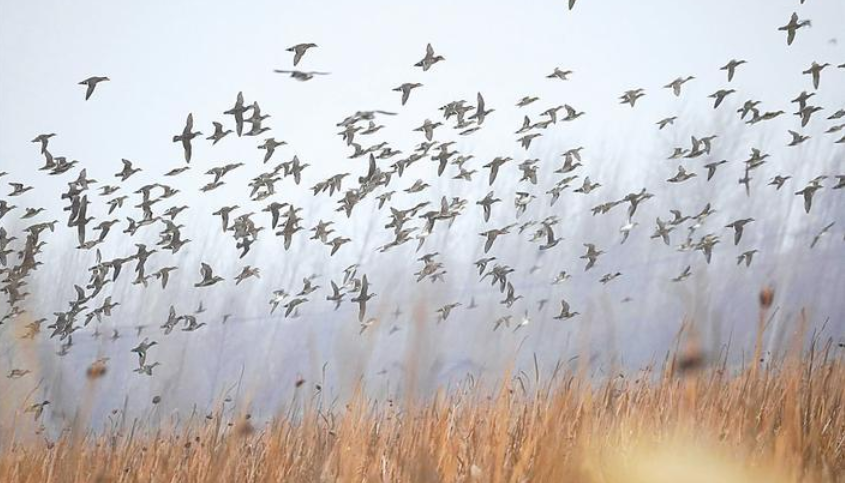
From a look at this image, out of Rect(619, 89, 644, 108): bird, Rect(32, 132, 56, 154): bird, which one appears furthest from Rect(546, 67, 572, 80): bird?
Rect(32, 132, 56, 154): bird

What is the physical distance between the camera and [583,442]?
12.2 ft

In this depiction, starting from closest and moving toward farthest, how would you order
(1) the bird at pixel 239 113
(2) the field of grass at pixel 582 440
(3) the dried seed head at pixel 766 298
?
1. (3) the dried seed head at pixel 766 298
2. (2) the field of grass at pixel 582 440
3. (1) the bird at pixel 239 113

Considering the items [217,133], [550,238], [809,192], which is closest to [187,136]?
[217,133]

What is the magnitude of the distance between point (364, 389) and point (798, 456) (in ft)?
7.91

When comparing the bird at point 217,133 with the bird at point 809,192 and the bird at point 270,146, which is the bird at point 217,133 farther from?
the bird at point 809,192

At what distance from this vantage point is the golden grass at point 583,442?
3756mm

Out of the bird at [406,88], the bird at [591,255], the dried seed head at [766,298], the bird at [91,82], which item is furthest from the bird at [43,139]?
the dried seed head at [766,298]

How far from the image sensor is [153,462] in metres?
5.55

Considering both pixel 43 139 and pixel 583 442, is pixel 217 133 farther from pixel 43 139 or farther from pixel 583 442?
pixel 583 442

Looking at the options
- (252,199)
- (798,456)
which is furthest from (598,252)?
(798,456)

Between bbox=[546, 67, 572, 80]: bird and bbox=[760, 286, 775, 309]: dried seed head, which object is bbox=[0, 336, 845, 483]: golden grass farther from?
bbox=[546, 67, 572, 80]: bird

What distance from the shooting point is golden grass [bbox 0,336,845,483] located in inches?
148

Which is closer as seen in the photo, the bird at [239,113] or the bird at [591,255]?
the bird at [239,113]

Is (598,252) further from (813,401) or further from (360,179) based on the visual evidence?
(813,401)
